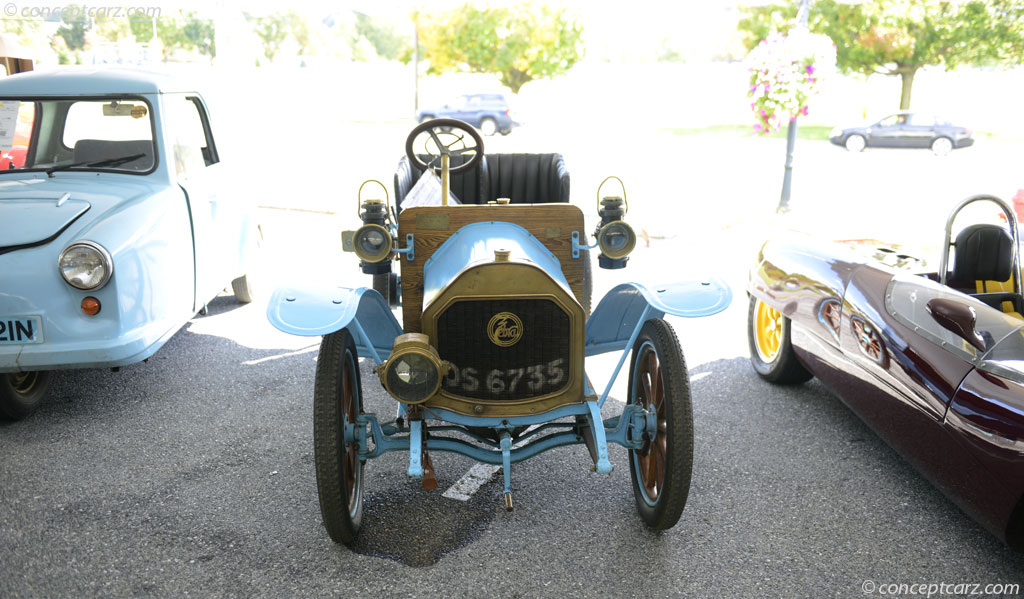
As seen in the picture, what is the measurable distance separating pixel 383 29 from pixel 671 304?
77.9 meters

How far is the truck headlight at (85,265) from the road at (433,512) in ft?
2.74

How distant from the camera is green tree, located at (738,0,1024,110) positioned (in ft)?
81.0

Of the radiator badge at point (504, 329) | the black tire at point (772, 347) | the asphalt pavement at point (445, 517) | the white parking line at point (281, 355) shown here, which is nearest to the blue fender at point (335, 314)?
the radiator badge at point (504, 329)

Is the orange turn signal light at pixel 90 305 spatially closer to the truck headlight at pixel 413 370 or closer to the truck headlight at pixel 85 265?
the truck headlight at pixel 85 265

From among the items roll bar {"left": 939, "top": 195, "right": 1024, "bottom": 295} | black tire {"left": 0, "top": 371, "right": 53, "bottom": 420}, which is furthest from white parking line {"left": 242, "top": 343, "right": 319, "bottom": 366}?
roll bar {"left": 939, "top": 195, "right": 1024, "bottom": 295}

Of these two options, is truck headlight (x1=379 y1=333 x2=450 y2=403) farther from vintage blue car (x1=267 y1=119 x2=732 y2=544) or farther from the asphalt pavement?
the asphalt pavement

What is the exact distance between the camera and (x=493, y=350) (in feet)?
10.2


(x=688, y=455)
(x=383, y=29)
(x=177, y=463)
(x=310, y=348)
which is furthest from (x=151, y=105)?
(x=383, y=29)

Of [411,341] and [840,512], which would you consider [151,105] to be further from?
[840,512]

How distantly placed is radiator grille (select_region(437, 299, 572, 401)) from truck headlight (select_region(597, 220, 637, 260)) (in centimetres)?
68

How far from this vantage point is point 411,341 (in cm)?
292

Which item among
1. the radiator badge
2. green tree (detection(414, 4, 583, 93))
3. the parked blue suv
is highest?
green tree (detection(414, 4, 583, 93))

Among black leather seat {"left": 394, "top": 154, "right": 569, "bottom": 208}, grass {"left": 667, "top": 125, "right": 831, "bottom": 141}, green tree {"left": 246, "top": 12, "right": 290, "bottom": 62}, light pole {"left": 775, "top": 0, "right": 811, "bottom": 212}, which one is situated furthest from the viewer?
green tree {"left": 246, "top": 12, "right": 290, "bottom": 62}

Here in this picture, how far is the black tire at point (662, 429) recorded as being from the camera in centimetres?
302
